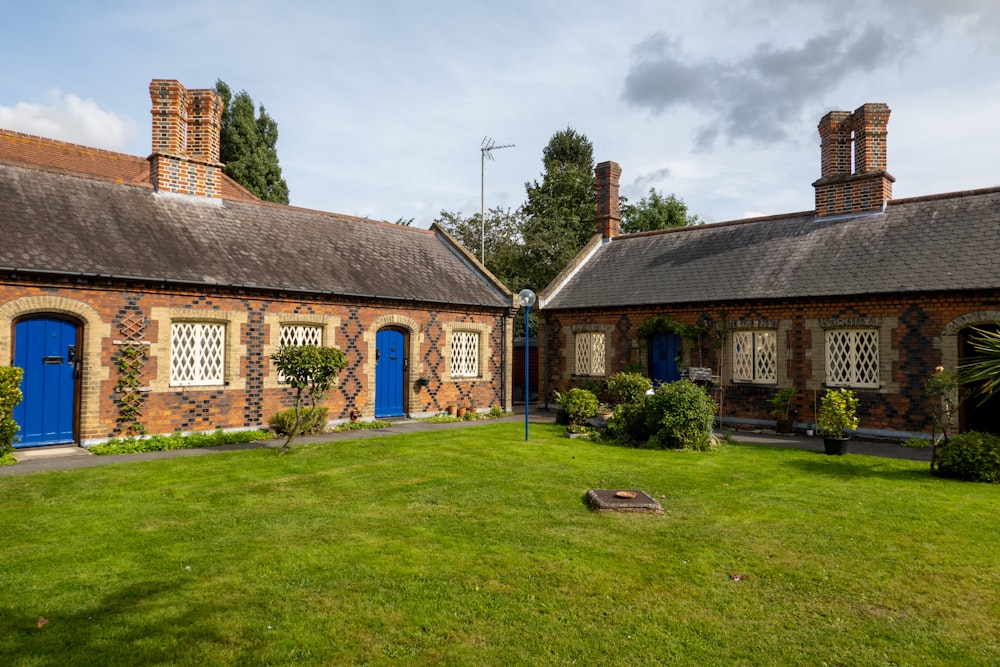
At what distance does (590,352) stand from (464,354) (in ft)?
15.9

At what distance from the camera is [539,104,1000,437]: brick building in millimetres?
14070

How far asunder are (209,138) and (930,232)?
19.4 m

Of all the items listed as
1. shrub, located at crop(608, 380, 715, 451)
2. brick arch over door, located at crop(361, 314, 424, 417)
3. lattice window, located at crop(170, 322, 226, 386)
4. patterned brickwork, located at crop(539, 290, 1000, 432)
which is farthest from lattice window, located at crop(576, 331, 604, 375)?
lattice window, located at crop(170, 322, 226, 386)

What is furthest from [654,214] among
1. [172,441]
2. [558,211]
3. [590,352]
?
[172,441]

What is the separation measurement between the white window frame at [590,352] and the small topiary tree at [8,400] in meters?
15.6

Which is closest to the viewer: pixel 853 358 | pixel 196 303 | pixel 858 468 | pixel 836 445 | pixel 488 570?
pixel 488 570

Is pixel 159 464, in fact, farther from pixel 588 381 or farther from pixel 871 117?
pixel 871 117

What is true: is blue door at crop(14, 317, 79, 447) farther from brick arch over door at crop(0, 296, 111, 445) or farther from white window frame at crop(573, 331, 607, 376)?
white window frame at crop(573, 331, 607, 376)

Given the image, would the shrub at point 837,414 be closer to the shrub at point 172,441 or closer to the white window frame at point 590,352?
the white window frame at point 590,352

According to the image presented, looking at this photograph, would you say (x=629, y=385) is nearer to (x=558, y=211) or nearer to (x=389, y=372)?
(x=389, y=372)

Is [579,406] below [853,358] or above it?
below

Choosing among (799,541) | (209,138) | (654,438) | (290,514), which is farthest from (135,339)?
(799,541)

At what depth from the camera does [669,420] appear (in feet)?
41.6

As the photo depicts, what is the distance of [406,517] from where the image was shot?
23.8 feet
